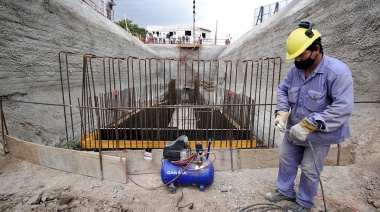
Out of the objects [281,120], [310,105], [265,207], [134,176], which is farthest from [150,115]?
[310,105]

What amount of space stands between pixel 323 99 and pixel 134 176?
276 cm

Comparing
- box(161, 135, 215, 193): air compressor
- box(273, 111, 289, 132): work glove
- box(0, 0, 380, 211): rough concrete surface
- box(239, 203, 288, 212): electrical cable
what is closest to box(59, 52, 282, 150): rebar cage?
box(0, 0, 380, 211): rough concrete surface

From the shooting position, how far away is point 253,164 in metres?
3.37

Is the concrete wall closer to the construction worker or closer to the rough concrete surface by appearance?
the rough concrete surface

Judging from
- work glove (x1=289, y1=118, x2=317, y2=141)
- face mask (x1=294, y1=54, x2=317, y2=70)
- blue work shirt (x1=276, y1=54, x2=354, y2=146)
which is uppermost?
face mask (x1=294, y1=54, x2=317, y2=70)

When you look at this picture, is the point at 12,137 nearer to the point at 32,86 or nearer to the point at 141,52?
the point at 32,86

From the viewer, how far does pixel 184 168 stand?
2639 millimetres

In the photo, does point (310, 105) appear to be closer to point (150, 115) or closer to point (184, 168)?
point (184, 168)

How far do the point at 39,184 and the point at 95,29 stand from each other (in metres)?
6.95

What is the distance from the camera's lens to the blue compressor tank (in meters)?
2.64

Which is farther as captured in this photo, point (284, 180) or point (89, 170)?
point (89, 170)

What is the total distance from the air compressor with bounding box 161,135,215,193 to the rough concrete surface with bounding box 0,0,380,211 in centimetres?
18

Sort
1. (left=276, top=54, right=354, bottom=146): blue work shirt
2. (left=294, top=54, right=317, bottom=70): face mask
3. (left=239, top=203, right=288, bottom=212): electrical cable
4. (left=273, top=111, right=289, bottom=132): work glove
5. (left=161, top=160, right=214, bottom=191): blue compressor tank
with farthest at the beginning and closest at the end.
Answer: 1. (left=161, top=160, right=214, bottom=191): blue compressor tank
2. (left=239, top=203, right=288, bottom=212): electrical cable
3. (left=273, top=111, right=289, bottom=132): work glove
4. (left=294, top=54, right=317, bottom=70): face mask
5. (left=276, top=54, right=354, bottom=146): blue work shirt

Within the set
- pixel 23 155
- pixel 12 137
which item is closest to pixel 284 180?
pixel 23 155
